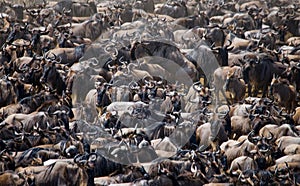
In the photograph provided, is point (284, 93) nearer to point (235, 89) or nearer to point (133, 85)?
point (235, 89)

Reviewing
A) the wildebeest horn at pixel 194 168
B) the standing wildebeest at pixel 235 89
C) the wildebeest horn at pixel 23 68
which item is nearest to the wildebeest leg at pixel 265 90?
the standing wildebeest at pixel 235 89

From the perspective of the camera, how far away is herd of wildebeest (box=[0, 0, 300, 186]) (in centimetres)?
1584

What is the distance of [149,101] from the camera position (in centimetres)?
2025

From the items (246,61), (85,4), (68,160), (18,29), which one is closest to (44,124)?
(68,160)

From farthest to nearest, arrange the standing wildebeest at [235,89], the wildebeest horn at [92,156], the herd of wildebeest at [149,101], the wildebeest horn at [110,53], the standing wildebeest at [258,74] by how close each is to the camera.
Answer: the wildebeest horn at [110,53]
the standing wildebeest at [258,74]
the standing wildebeest at [235,89]
the herd of wildebeest at [149,101]
the wildebeest horn at [92,156]

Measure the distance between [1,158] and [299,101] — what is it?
958 cm

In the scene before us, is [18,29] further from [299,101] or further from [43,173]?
[43,173]

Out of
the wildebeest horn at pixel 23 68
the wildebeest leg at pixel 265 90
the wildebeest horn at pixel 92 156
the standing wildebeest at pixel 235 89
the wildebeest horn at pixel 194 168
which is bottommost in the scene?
the wildebeest leg at pixel 265 90

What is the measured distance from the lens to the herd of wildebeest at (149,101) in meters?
15.8

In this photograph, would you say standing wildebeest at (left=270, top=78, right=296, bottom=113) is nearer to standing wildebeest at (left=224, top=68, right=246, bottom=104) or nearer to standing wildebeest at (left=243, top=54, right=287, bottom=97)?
standing wildebeest at (left=224, top=68, right=246, bottom=104)

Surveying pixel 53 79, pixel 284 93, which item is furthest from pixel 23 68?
pixel 284 93

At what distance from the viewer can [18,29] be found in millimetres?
27516

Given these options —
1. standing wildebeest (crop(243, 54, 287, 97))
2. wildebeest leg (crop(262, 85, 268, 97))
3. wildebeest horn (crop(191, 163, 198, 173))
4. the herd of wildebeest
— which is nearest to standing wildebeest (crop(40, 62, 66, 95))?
the herd of wildebeest

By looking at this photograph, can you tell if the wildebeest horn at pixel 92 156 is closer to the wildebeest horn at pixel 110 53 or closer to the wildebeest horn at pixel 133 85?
the wildebeest horn at pixel 133 85
